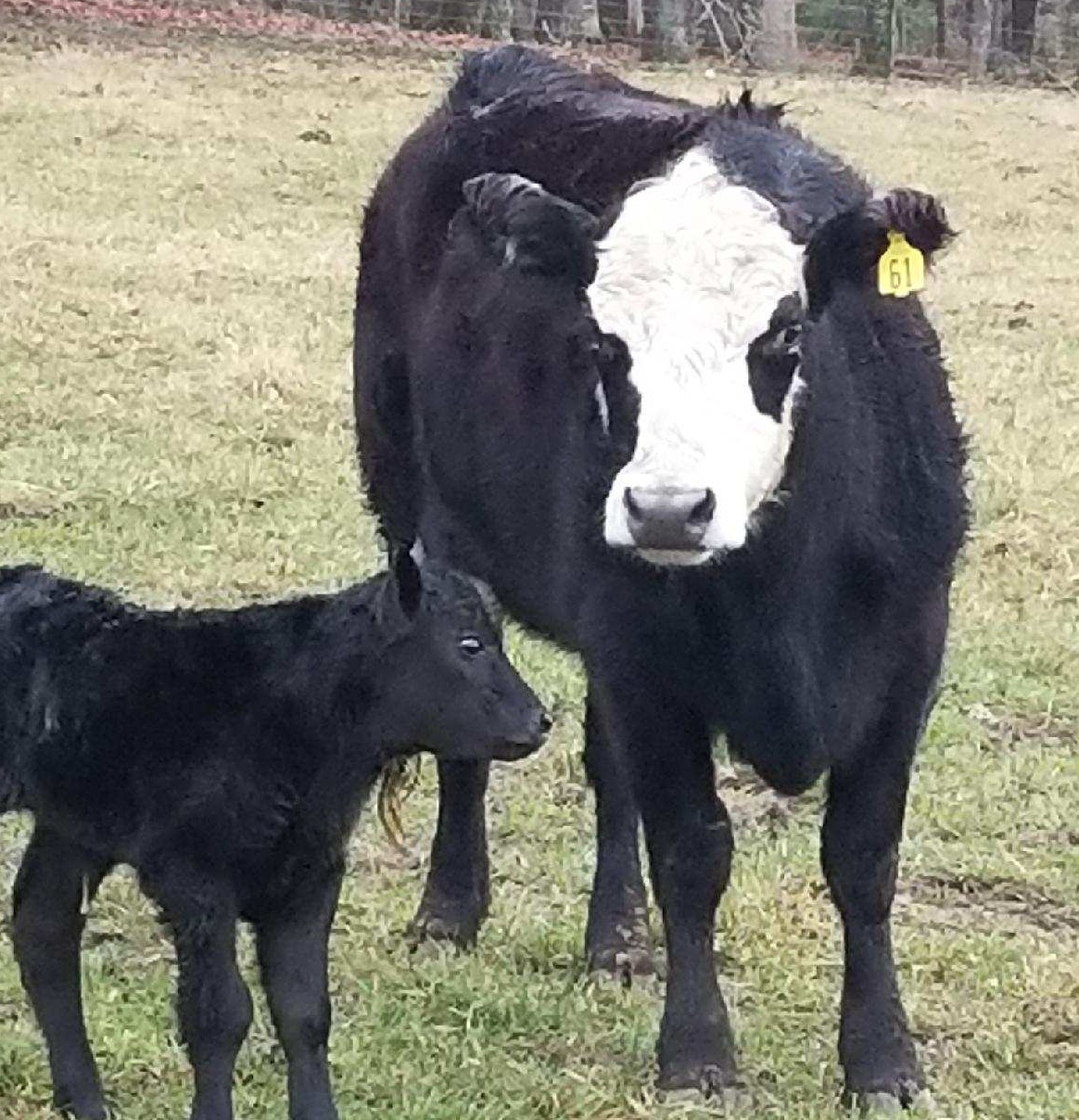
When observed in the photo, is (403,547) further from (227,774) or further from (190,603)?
(190,603)

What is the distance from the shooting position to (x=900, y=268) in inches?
203

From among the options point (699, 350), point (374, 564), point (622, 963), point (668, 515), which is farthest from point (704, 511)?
point (374, 564)

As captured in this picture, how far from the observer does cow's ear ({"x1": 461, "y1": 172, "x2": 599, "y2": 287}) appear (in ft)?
17.2

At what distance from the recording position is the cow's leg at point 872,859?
530 cm

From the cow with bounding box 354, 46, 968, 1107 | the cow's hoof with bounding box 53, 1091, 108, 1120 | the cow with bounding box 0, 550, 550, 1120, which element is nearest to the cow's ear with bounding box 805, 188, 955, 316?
the cow with bounding box 354, 46, 968, 1107

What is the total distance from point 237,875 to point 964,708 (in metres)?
3.69

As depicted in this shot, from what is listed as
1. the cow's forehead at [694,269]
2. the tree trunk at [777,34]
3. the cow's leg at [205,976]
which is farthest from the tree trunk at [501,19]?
the cow's leg at [205,976]

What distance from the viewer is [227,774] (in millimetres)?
4754

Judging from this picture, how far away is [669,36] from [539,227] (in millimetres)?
26550

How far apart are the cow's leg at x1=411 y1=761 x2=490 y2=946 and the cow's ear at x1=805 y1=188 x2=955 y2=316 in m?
1.72

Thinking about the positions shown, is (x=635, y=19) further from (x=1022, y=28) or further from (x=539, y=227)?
(x=539, y=227)

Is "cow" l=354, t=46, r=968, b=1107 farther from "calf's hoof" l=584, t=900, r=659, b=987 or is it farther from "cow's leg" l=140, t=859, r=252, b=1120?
"cow's leg" l=140, t=859, r=252, b=1120

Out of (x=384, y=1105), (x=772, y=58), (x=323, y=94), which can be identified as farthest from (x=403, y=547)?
(x=772, y=58)

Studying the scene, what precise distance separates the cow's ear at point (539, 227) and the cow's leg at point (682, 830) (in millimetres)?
847
